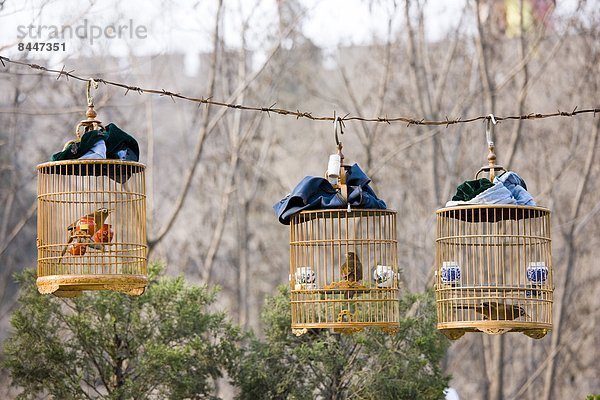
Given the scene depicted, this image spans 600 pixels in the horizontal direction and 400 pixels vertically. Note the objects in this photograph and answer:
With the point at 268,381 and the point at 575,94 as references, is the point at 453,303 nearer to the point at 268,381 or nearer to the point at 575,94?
the point at 268,381

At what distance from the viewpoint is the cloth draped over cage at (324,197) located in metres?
5.89

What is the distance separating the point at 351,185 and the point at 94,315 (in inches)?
140

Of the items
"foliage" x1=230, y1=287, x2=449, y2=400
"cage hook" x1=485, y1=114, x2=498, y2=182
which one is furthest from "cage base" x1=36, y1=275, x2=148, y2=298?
"foliage" x1=230, y1=287, x2=449, y2=400

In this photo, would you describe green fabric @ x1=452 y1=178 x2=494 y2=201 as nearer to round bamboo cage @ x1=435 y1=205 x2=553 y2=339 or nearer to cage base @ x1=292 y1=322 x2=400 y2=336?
round bamboo cage @ x1=435 y1=205 x2=553 y2=339

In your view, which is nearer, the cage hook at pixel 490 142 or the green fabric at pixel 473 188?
the cage hook at pixel 490 142

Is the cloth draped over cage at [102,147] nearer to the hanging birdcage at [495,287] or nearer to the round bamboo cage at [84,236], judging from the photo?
the round bamboo cage at [84,236]

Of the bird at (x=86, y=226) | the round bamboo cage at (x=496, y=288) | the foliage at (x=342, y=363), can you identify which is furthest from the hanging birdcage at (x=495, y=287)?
the foliage at (x=342, y=363)

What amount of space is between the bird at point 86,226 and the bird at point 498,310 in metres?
2.14

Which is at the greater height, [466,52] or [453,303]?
[466,52]

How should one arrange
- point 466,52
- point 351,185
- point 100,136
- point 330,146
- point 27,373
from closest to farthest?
1. point 100,136
2. point 351,185
3. point 27,373
4. point 466,52
5. point 330,146

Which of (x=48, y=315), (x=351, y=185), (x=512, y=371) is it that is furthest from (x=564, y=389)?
(x=351, y=185)

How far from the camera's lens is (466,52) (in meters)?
15.0

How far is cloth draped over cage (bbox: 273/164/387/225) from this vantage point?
589 cm

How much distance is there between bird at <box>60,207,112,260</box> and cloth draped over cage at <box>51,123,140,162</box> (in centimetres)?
35
